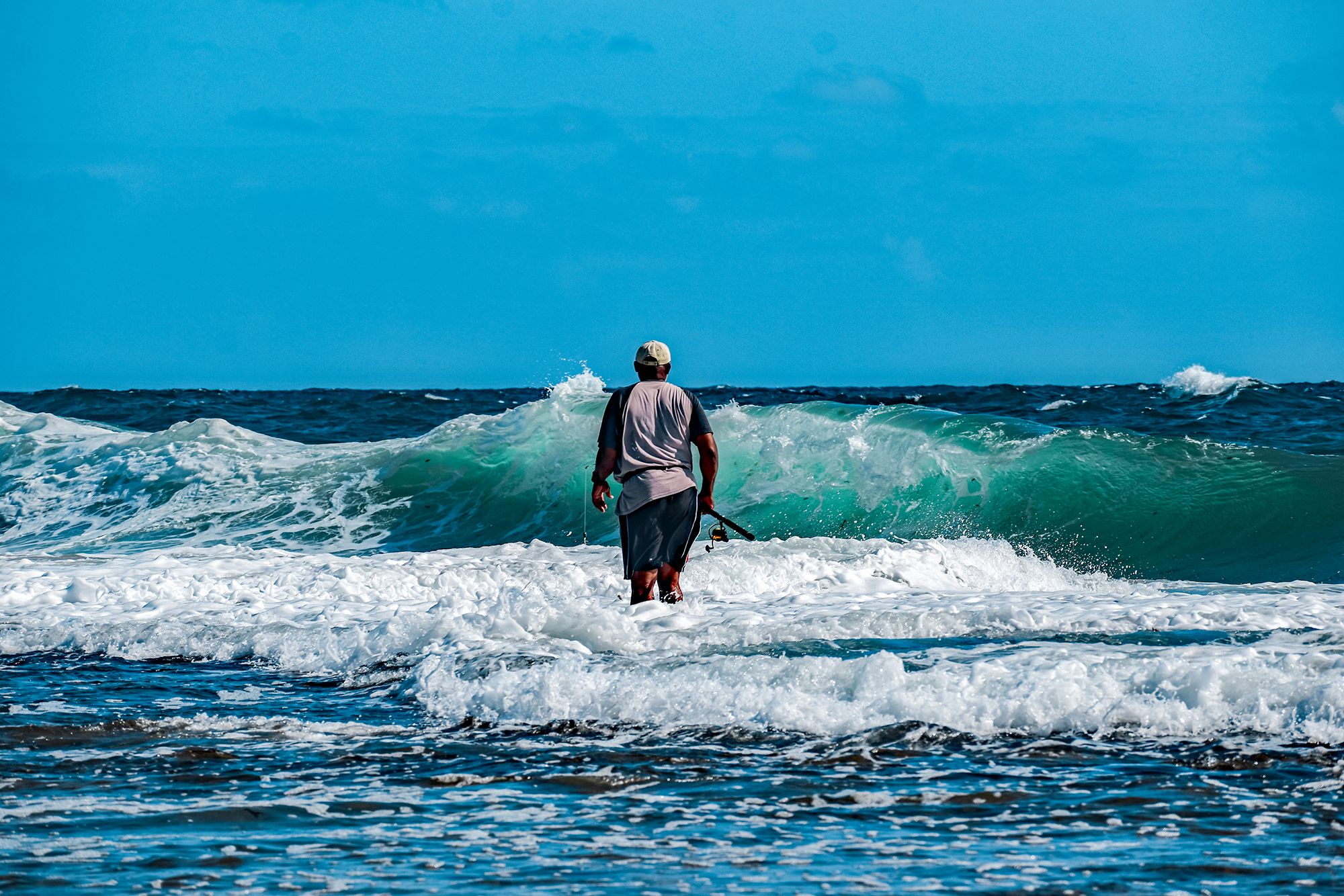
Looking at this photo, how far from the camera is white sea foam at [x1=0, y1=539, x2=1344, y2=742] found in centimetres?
516

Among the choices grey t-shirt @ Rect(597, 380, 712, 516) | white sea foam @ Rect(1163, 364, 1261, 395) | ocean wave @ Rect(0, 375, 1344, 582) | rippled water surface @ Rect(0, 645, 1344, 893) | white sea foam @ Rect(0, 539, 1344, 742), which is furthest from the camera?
white sea foam @ Rect(1163, 364, 1261, 395)

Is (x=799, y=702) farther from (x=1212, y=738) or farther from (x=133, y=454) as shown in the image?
(x=133, y=454)

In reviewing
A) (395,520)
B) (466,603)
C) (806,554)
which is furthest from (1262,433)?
(466,603)

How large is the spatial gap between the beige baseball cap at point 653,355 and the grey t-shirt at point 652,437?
0.14 metres

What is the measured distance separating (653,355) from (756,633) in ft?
5.69

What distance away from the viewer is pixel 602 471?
7422 millimetres

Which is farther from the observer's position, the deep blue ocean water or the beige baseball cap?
the beige baseball cap

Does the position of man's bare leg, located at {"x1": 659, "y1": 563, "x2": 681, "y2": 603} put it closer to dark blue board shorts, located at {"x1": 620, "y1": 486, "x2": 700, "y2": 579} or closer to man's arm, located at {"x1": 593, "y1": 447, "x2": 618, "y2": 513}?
dark blue board shorts, located at {"x1": 620, "y1": 486, "x2": 700, "y2": 579}

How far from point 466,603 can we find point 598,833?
4187 mm

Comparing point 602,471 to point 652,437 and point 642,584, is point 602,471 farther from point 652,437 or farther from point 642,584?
Answer: point 642,584

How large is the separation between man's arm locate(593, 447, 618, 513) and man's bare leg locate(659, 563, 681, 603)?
56 cm

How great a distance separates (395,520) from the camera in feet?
49.7

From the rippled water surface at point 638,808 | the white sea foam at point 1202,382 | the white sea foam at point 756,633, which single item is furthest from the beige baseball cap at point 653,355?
the white sea foam at point 1202,382

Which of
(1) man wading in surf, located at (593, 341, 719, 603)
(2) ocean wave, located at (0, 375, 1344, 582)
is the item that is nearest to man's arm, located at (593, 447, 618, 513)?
(1) man wading in surf, located at (593, 341, 719, 603)
